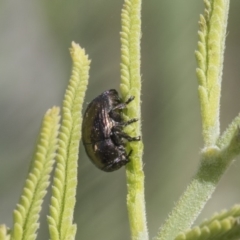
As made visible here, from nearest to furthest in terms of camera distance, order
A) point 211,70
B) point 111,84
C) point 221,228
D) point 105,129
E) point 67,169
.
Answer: point 221,228, point 67,169, point 211,70, point 105,129, point 111,84

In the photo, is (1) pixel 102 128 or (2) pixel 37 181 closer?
(2) pixel 37 181

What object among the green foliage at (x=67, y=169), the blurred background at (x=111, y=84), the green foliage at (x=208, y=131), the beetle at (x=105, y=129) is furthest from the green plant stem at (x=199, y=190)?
the blurred background at (x=111, y=84)

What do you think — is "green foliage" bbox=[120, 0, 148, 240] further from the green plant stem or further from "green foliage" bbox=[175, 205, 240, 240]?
"green foliage" bbox=[175, 205, 240, 240]

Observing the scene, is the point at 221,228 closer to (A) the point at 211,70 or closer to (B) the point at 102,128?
(A) the point at 211,70

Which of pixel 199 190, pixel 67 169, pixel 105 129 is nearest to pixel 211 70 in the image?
pixel 199 190

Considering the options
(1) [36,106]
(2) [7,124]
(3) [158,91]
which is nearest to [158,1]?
(3) [158,91]

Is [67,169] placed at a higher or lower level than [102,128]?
lower

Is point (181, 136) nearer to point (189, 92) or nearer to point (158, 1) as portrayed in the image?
point (189, 92)
